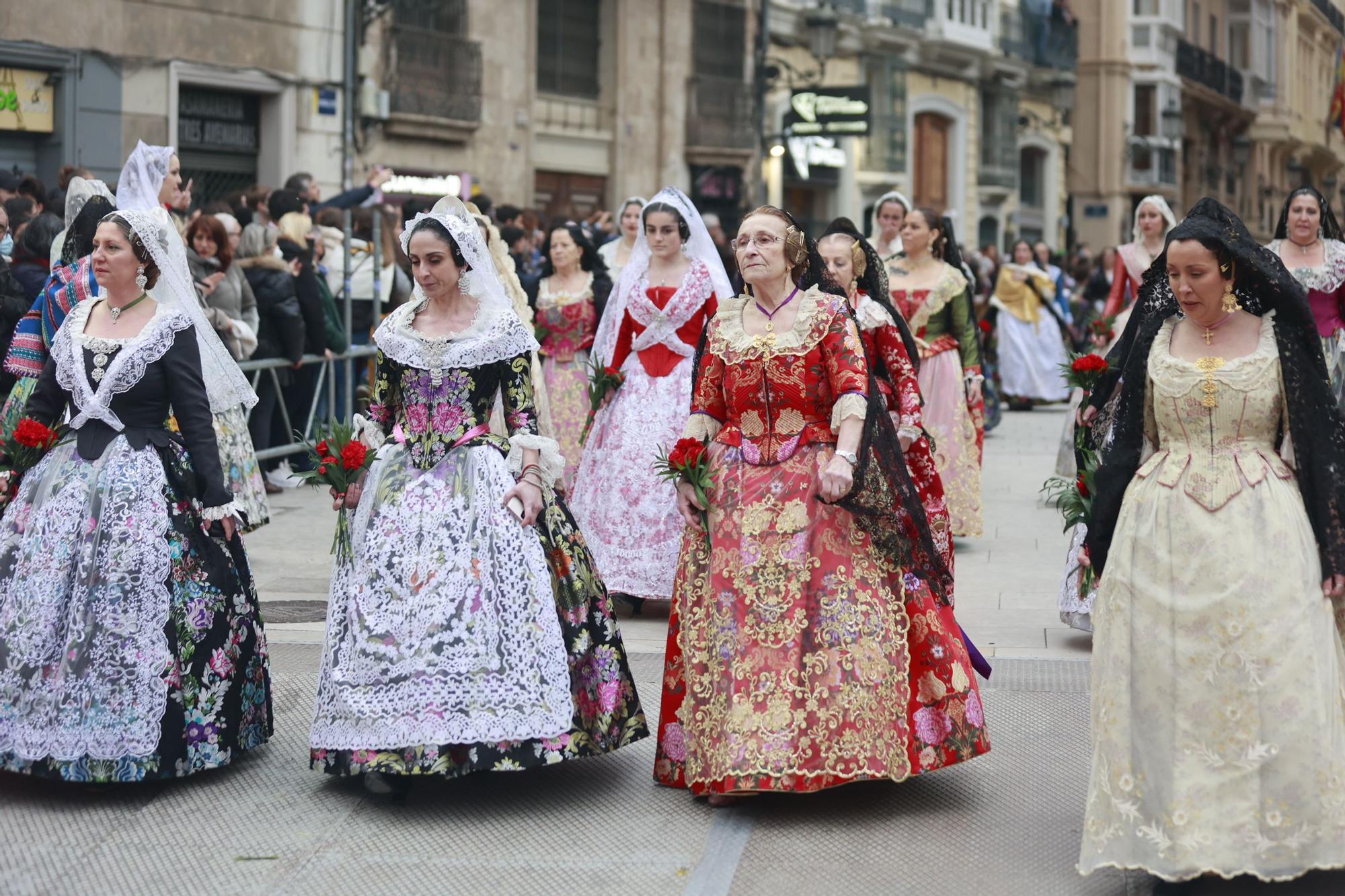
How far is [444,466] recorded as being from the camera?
18.6 ft

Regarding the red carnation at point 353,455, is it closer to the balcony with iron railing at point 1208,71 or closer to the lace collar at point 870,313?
the lace collar at point 870,313

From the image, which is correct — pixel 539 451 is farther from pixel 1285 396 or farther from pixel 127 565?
pixel 1285 396

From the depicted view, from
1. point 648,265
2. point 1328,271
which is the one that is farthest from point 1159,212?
point 648,265

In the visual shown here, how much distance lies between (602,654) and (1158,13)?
4236 centimetres

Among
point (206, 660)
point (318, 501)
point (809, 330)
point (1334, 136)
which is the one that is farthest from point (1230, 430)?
point (1334, 136)

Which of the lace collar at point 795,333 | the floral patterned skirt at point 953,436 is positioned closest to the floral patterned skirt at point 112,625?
the lace collar at point 795,333

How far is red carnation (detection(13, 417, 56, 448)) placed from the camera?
18.6ft

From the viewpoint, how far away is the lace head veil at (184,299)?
19.2 ft

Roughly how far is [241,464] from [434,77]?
13.3 metres

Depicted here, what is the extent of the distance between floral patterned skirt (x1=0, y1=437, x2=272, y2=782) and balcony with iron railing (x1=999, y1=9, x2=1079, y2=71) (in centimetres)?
3356

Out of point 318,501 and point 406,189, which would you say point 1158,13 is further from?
point 318,501

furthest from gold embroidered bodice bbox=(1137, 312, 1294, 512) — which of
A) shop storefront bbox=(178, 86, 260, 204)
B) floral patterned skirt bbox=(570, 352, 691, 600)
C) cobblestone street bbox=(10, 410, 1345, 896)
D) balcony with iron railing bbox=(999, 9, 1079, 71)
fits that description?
balcony with iron railing bbox=(999, 9, 1079, 71)

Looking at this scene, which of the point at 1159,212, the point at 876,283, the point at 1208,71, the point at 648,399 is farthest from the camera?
the point at 1208,71

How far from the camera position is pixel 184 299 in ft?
19.5
